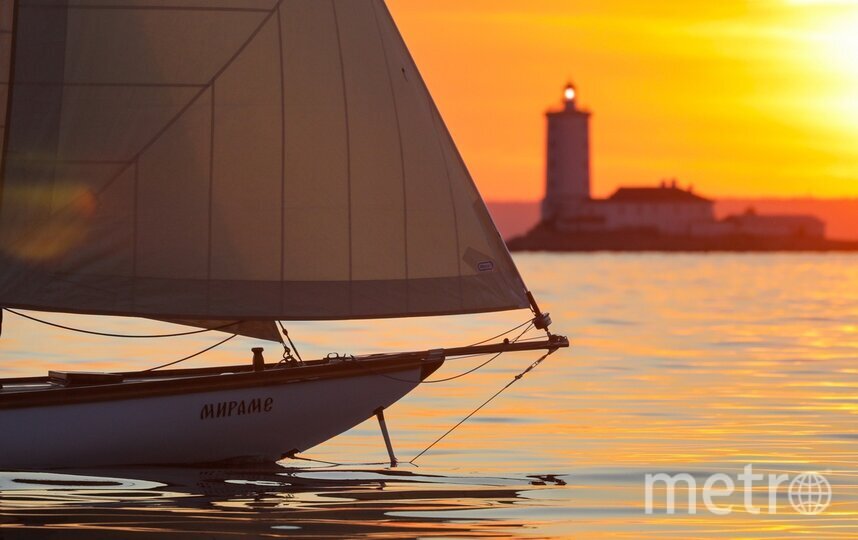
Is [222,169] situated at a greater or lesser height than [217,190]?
greater

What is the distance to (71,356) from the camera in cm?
2898

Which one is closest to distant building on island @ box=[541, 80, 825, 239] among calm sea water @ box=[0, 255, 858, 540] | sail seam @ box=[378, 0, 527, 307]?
calm sea water @ box=[0, 255, 858, 540]

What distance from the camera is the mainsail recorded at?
13.2m

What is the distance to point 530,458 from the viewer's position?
15.7 meters

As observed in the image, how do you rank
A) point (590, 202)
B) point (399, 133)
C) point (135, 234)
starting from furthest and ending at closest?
point (590, 202) < point (399, 133) < point (135, 234)

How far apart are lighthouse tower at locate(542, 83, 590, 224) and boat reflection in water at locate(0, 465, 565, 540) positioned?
14617 centimetres

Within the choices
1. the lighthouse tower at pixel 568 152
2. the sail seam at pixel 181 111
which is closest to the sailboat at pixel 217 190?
the sail seam at pixel 181 111

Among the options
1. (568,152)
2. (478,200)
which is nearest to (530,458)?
(478,200)

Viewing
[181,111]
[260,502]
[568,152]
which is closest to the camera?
[260,502]

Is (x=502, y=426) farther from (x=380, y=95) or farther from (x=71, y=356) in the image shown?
(x=71, y=356)

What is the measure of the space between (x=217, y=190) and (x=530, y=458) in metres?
4.28

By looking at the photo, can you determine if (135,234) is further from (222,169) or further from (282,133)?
(282,133)

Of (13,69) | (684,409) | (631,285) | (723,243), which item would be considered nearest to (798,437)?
(684,409)

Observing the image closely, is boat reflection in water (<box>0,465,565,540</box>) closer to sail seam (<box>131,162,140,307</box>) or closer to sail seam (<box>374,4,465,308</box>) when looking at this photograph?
sail seam (<box>131,162,140,307</box>)
